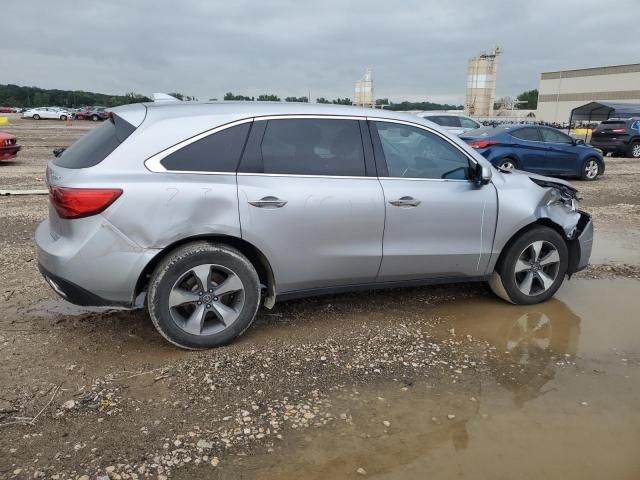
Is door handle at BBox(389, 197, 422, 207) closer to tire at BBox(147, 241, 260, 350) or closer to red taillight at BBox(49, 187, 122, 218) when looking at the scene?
tire at BBox(147, 241, 260, 350)

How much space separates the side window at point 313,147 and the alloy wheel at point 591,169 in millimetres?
12193

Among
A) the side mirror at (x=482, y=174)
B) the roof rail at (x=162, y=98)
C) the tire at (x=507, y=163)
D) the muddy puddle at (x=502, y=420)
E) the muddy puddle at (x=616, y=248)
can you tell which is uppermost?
the roof rail at (x=162, y=98)

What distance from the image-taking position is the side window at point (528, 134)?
13.3 metres

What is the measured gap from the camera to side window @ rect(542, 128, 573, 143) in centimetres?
1370

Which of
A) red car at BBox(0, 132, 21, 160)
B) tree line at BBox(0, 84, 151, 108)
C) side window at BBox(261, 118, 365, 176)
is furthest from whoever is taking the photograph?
tree line at BBox(0, 84, 151, 108)

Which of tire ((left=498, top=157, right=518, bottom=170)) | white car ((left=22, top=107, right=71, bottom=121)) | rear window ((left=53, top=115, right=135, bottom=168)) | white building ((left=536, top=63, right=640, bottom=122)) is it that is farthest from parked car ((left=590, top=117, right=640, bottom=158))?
white building ((left=536, top=63, right=640, bottom=122))

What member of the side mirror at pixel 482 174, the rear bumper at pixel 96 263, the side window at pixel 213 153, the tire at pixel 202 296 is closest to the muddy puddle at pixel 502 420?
the tire at pixel 202 296

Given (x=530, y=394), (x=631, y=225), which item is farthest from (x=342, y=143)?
(x=631, y=225)

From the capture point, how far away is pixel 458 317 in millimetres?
4656

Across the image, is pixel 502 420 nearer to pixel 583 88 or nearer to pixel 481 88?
pixel 481 88

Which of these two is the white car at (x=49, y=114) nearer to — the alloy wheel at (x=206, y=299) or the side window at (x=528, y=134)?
the side window at (x=528, y=134)

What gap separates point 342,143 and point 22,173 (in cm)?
1124

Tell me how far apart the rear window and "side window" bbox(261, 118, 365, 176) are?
0.99 meters

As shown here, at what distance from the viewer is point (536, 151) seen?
13.3 m
